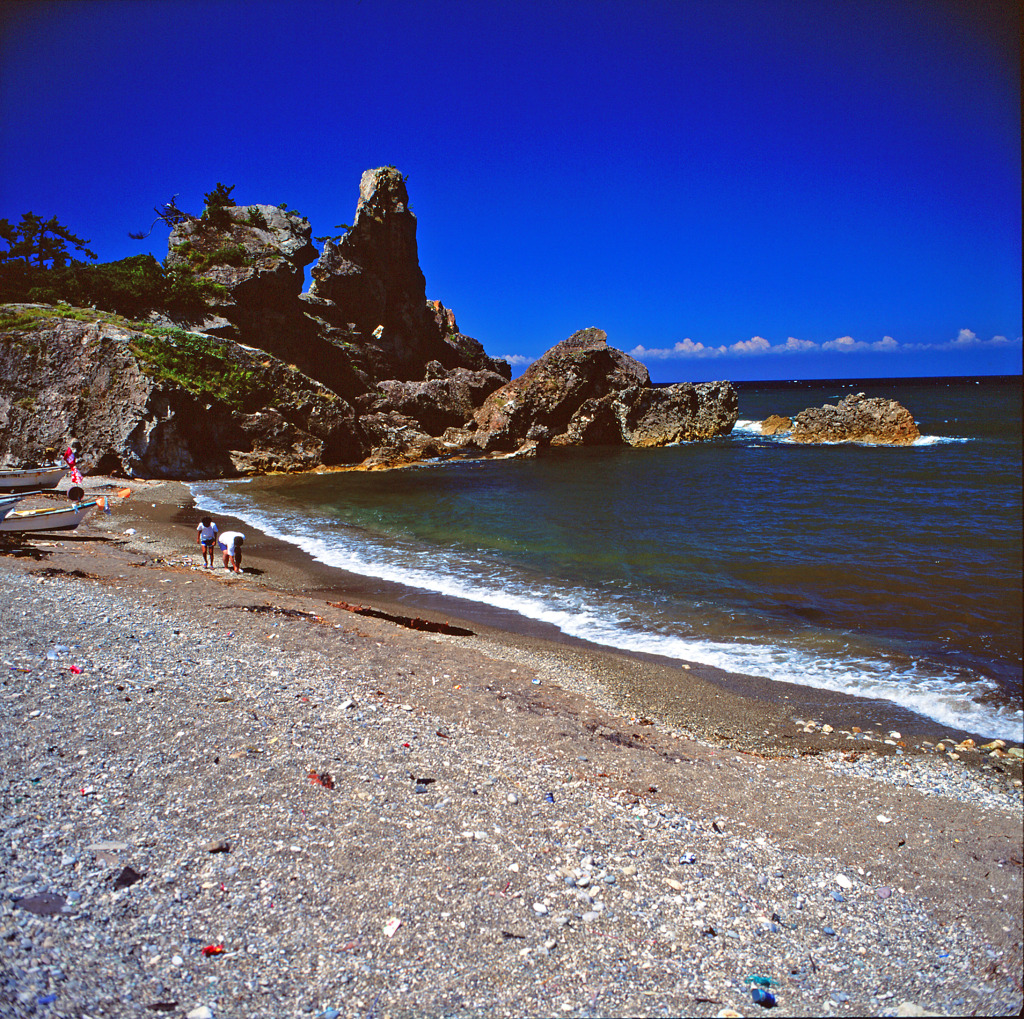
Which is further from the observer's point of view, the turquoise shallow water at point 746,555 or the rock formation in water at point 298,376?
the rock formation in water at point 298,376

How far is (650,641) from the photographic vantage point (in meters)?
10.1

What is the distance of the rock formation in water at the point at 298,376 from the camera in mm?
27438

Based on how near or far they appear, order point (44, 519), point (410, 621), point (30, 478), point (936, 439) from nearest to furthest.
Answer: point (410, 621), point (44, 519), point (30, 478), point (936, 439)

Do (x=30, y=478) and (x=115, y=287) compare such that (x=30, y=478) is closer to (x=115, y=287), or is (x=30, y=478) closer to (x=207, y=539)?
(x=207, y=539)

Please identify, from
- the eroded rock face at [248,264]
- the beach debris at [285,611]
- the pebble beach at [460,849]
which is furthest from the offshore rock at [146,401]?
the pebble beach at [460,849]

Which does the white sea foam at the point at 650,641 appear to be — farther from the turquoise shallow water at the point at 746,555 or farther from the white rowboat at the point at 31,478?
the white rowboat at the point at 31,478

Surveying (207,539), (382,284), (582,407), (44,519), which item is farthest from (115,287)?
(582,407)

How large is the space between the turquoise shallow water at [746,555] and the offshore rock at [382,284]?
23.2 metres

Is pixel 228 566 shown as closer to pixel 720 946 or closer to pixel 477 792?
pixel 477 792

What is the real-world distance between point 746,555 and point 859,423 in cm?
3310

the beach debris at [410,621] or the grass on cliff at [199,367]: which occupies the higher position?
the grass on cliff at [199,367]

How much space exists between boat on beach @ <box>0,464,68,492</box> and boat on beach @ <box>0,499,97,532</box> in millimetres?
6413

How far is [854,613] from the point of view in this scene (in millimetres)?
10469

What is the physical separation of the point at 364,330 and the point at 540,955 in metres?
52.2
